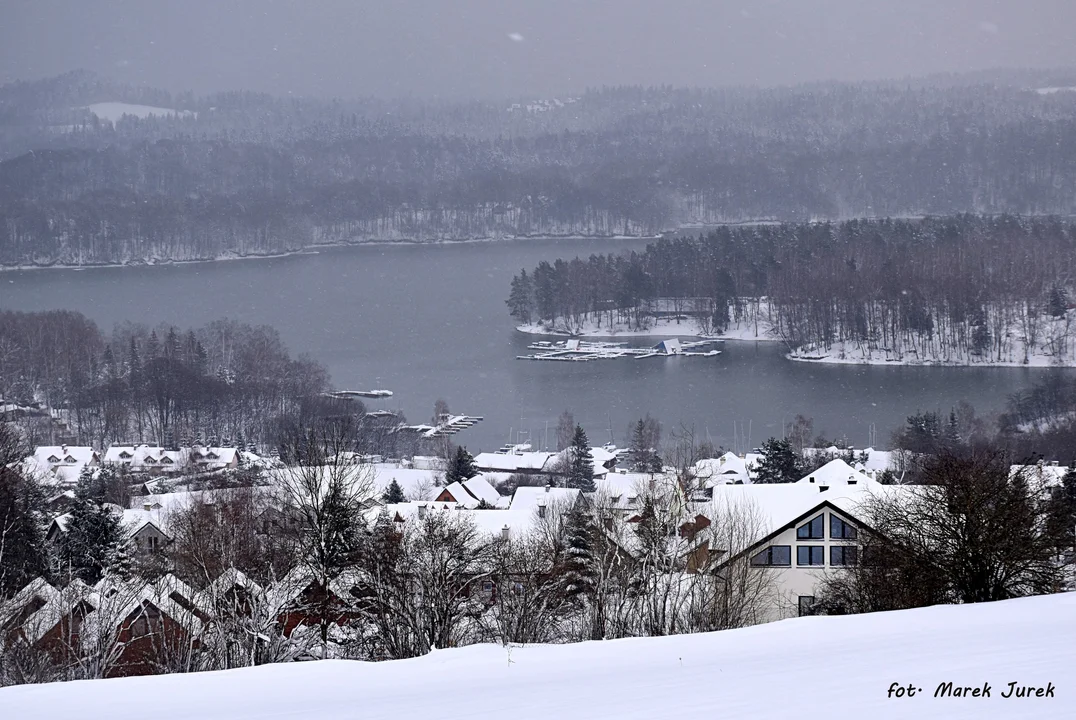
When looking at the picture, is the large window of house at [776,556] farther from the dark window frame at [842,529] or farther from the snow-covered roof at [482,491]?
the snow-covered roof at [482,491]

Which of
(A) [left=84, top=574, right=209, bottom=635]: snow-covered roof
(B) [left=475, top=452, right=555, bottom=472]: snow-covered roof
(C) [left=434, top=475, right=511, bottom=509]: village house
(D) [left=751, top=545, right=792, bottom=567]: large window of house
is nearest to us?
(A) [left=84, top=574, right=209, bottom=635]: snow-covered roof

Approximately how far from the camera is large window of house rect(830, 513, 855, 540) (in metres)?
7.03

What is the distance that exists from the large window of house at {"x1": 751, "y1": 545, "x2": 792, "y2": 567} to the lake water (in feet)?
36.9

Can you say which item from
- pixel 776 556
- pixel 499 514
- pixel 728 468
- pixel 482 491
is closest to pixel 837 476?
pixel 776 556

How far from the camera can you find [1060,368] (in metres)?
25.1

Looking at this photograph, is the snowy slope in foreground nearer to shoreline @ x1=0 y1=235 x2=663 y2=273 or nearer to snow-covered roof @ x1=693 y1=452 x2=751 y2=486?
snow-covered roof @ x1=693 y1=452 x2=751 y2=486

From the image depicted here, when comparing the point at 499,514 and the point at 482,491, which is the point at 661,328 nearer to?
the point at 482,491

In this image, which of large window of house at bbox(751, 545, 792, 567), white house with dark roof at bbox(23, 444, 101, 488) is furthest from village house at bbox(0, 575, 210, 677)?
white house with dark roof at bbox(23, 444, 101, 488)

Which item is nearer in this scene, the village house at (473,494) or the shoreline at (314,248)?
the village house at (473,494)

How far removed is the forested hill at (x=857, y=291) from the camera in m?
27.7

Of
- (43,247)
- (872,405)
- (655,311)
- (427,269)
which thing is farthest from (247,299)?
(872,405)

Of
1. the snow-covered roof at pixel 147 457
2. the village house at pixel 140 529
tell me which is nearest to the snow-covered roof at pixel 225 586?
the village house at pixel 140 529

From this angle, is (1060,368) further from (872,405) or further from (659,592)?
(659,592)

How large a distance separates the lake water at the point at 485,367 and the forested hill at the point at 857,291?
1.35 m
